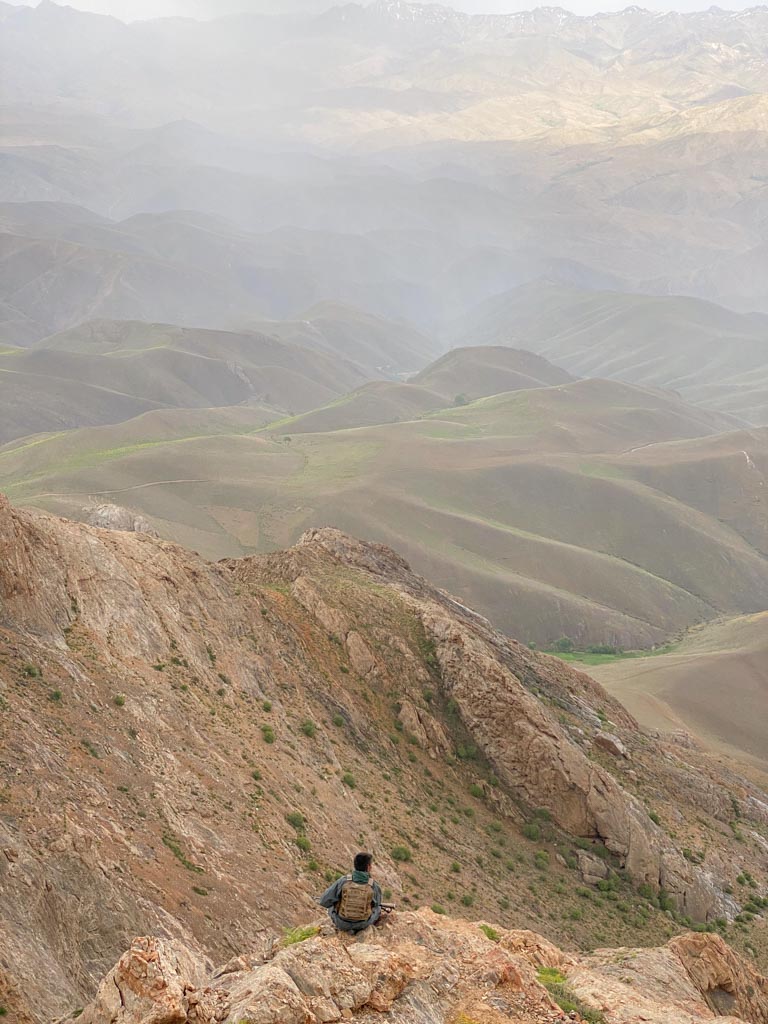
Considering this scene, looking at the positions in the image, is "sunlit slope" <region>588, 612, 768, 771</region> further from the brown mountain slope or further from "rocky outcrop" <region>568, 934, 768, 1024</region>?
"rocky outcrop" <region>568, 934, 768, 1024</region>

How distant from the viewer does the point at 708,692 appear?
216 feet

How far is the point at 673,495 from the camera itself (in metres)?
132

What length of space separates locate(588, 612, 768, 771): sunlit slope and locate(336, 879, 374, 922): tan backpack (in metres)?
45.5

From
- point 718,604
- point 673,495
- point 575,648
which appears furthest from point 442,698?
point 673,495

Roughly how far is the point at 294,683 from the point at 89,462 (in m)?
95.8

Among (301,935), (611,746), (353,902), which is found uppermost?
(353,902)

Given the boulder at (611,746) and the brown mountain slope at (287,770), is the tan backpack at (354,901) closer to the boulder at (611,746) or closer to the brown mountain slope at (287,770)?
the brown mountain slope at (287,770)

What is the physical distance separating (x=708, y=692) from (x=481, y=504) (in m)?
56.7

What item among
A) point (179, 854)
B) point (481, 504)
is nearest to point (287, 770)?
point (179, 854)

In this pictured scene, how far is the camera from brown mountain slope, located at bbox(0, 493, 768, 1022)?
625 inches

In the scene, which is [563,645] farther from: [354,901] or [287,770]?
[354,901]

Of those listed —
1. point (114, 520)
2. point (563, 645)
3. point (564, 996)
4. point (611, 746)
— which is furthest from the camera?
point (563, 645)

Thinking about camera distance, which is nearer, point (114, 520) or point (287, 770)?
point (287, 770)

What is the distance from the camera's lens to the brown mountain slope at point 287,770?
15875 mm
